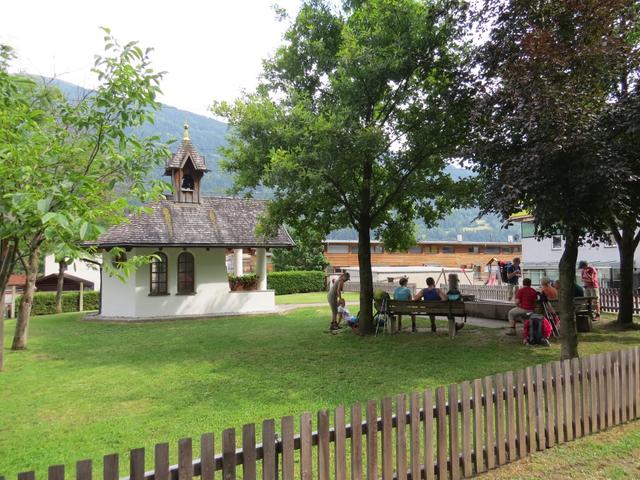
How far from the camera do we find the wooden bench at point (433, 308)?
12.6m

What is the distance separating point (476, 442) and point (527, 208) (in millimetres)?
5627

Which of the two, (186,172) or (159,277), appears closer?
(159,277)

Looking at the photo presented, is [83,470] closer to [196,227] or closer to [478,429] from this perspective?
[478,429]

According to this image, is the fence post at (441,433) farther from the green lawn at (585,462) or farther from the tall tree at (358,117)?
the tall tree at (358,117)

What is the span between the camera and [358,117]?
498 inches

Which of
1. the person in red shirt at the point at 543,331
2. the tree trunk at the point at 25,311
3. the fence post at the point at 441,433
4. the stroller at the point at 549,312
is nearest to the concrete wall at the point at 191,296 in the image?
the tree trunk at the point at 25,311

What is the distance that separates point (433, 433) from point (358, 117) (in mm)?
9383

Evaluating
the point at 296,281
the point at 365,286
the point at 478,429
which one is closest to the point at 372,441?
the point at 478,429

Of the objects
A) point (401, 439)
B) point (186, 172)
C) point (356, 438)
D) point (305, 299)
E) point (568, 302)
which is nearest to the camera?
point (356, 438)

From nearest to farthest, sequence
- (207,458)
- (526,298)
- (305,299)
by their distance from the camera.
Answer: (207,458)
(526,298)
(305,299)

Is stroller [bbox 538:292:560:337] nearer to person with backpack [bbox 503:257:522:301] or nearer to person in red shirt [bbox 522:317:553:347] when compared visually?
person in red shirt [bbox 522:317:553:347]

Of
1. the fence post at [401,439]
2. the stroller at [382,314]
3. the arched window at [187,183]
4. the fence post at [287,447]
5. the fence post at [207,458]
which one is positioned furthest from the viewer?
the arched window at [187,183]

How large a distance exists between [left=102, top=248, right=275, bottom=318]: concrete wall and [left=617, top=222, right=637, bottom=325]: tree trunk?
14.3 metres

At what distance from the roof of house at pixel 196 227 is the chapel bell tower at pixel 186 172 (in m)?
0.50
